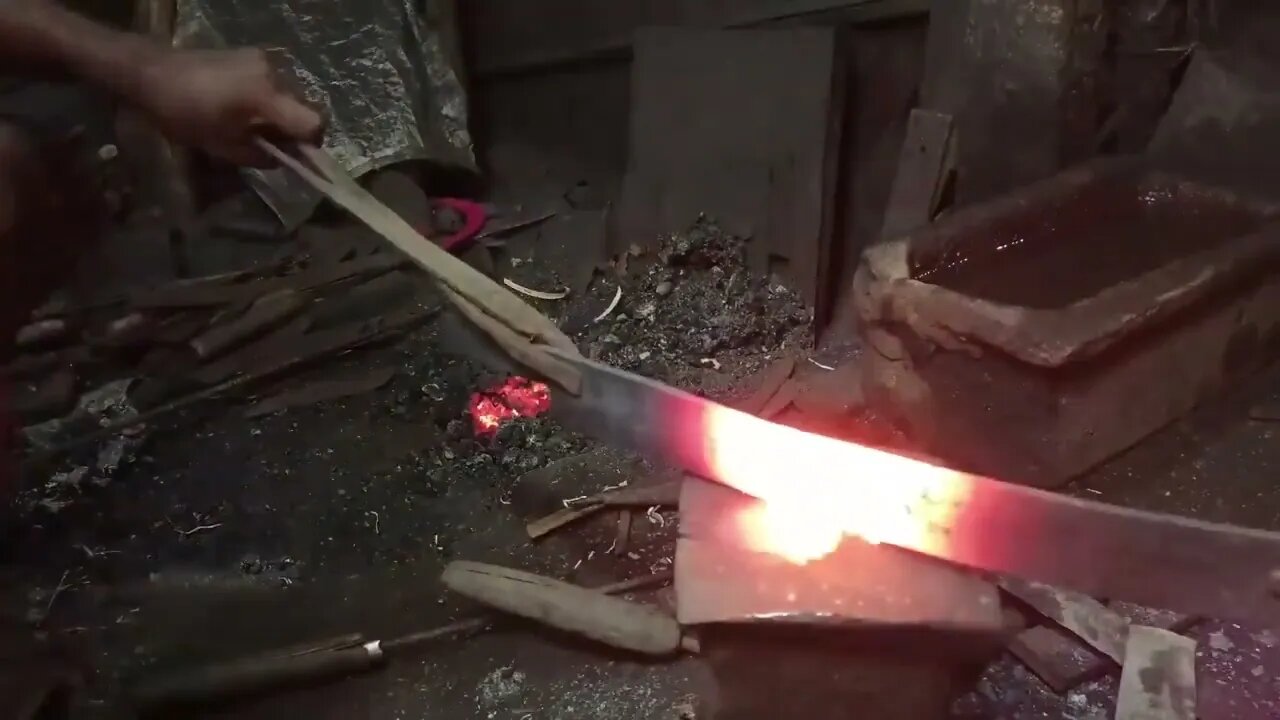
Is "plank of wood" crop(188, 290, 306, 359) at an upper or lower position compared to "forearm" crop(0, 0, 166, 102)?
lower

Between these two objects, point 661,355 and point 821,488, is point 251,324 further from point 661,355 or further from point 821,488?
point 821,488

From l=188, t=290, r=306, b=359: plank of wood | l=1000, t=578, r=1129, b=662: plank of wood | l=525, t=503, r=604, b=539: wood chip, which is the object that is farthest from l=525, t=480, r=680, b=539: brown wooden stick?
l=188, t=290, r=306, b=359: plank of wood

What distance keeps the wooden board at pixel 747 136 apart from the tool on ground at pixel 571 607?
1.52m

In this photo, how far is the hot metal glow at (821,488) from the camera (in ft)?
4.85

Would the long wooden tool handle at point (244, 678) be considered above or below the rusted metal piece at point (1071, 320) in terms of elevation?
below

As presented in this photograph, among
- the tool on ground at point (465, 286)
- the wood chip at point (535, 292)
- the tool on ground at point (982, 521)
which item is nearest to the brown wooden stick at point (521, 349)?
the tool on ground at point (465, 286)

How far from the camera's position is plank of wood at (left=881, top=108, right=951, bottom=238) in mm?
3088

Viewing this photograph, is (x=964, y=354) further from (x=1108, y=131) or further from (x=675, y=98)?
(x=675, y=98)

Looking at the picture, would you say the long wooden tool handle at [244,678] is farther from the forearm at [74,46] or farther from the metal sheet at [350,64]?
the metal sheet at [350,64]

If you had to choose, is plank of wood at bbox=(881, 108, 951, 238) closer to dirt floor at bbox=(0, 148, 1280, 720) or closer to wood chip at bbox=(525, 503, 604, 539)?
dirt floor at bbox=(0, 148, 1280, 720)

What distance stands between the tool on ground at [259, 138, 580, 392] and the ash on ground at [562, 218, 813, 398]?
1.11m

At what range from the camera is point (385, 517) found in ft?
8.71

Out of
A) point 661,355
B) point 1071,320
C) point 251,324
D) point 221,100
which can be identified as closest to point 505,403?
point 661,355

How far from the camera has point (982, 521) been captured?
1475mm
